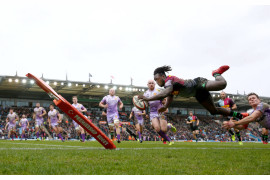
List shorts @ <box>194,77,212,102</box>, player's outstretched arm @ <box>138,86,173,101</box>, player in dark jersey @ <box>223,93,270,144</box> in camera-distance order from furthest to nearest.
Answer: shorts @ <box>194,77,212,102</box> → player's outstretched arm @ <box>138,86,173,101</box> → player in dark jersey @ <box>223,93,270,144</box>

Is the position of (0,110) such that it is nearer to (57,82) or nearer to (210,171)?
(57,82)

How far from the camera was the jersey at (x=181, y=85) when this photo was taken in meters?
5.66

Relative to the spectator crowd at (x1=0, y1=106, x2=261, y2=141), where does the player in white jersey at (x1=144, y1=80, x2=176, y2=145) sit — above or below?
above

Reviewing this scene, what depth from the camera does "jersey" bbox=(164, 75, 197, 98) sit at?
566 cm

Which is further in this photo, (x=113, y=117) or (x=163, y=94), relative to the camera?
(x=113, y=117)

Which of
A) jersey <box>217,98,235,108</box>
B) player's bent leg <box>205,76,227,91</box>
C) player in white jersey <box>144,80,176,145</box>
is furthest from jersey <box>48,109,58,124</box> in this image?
player's bent leg <box>205,76,227,91</box>

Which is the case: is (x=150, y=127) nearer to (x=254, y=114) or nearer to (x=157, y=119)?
(x=157, y=119)

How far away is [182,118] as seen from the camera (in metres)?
46.8

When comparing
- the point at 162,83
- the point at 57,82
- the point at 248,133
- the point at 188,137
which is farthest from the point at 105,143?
the point at 248,133

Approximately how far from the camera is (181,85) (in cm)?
573

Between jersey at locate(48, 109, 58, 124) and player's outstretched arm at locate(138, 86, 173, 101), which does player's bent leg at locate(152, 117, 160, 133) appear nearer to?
player's outstretched arm at locate(138, 86, 173, 101)

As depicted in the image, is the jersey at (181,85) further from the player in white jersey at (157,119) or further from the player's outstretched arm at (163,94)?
the player in white jersey at (157,119)

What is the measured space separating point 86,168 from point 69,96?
40.9 metres

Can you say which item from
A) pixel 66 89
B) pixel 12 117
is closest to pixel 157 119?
pixel 12 117
